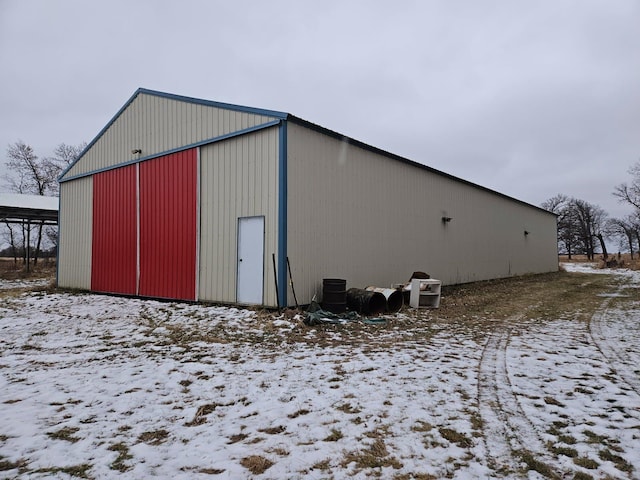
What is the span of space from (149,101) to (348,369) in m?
11.5

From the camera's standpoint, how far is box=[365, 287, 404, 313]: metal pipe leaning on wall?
9.07 meters

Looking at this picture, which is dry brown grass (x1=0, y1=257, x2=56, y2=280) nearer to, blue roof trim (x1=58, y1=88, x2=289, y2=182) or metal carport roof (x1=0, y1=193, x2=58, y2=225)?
metal carport roof (x1=0, y1=193, x2=58, y2=225)

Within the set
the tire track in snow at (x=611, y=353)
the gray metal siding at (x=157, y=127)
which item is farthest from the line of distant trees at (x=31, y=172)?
the tire track in snow at (x=611, y=353)

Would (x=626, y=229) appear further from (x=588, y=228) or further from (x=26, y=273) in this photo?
(x=26, y=273)

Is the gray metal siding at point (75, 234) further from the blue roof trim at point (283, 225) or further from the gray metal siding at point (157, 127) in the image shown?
the blue roof trim at point (283, 225)

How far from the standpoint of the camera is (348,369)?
451 centimetres

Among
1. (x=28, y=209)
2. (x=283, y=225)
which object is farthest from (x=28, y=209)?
(x=283, y=225)

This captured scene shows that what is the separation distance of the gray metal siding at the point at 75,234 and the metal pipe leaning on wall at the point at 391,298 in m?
11.5

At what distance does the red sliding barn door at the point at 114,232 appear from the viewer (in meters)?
12.2

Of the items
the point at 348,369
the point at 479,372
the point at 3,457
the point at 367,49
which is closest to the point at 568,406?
the point at 479,372

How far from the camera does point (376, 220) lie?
1155 centimetres

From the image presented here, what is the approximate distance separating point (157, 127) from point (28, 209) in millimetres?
13160

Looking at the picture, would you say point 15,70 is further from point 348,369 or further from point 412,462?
point 412,462

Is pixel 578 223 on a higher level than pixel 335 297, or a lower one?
higher
